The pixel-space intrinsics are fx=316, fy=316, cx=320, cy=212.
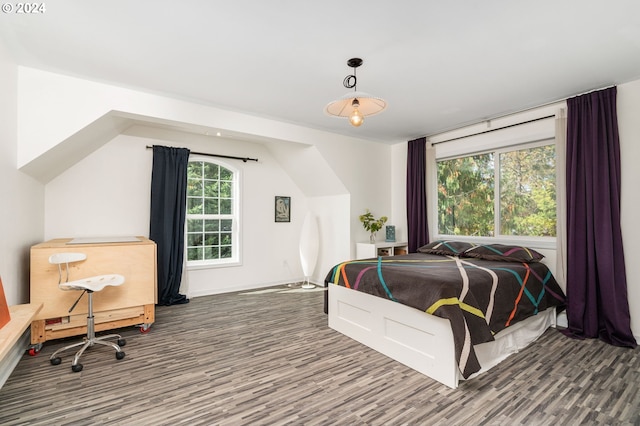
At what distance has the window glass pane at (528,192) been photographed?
3.64 meters

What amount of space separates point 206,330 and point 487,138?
412 centimetres

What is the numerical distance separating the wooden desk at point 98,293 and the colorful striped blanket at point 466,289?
1.90m

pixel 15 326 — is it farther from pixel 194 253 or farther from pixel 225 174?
pixel 225 174

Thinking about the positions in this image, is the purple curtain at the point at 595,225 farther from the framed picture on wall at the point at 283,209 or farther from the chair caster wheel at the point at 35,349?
the chair caster wheel at the point at 35,349

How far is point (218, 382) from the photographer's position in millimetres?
2264

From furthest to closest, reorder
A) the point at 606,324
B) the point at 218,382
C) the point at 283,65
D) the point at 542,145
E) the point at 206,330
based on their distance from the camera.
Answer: the point at 542,145
the point at 206,330
the point at 606,324
the point at 283,65
the point at 218,382

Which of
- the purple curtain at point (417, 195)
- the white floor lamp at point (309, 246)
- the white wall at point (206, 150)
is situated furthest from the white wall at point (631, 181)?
the white floor lamp at point (309, 246)

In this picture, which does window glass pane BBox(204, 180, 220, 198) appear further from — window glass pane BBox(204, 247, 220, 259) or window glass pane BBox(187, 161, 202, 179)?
window glass pane BBox(204, 247, 220, 259)

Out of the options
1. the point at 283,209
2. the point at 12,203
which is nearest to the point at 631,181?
the point at 283,209

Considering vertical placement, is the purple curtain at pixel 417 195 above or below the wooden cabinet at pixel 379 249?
above

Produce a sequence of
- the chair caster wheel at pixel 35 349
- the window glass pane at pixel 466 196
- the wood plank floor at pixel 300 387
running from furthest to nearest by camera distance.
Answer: the window glass pane at pixel 466 196
the chair caster wheel at pixel 35 349
the wood plank floor at pixel 300 387

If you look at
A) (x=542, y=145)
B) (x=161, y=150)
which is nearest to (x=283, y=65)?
(x=161, y=150)

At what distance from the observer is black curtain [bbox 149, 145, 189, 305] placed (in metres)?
4.14

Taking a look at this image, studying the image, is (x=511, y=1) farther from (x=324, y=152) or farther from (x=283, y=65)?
(x=324, y=152)
